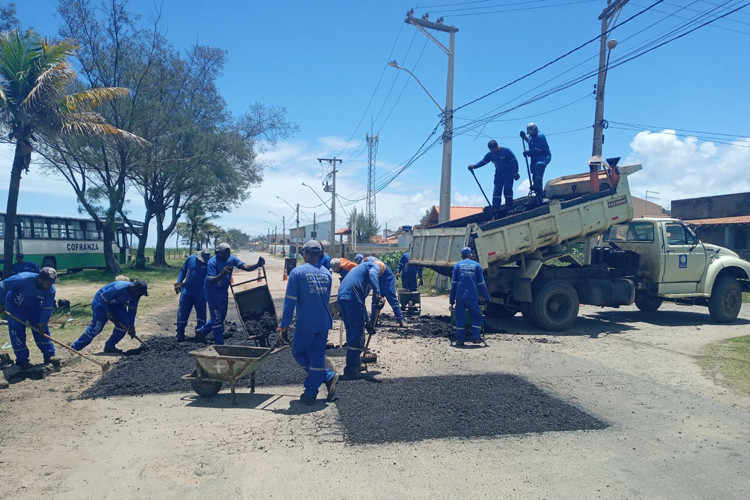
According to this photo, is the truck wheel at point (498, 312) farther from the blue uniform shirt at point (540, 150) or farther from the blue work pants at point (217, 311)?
the blue work pants at point (217, 311)

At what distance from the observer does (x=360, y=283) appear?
6.62 m

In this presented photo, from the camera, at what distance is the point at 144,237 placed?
31672 millimetres

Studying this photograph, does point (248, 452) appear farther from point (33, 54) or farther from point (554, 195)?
point (33, 54)

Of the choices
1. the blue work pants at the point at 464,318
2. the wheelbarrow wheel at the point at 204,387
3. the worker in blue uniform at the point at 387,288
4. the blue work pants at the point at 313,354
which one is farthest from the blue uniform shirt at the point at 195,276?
the blue work pants at the point at 464,318

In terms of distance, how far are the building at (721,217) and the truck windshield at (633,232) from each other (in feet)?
60.4

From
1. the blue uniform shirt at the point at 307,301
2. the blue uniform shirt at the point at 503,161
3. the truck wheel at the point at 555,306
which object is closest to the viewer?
the blue uniform shirt at the point at 307,301

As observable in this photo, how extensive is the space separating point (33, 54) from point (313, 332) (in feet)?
35.5

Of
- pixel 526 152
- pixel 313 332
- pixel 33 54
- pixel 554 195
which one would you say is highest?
pixel 33 54

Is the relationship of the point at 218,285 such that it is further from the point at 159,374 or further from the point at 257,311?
the point at 159,374

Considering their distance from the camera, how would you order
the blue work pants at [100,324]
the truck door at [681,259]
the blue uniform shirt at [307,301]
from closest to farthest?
the blue uniform shirt at [307,301]
the blue work pants at [100,324]
the truck door at [681,259]

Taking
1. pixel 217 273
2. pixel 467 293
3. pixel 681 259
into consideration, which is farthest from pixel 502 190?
pixel 217 273

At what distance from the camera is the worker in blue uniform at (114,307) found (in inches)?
292

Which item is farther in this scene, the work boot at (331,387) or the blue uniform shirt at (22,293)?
the blue uniform shirt at (22,293)

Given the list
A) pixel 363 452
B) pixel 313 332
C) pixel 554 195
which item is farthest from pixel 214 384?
pixel 554 195
